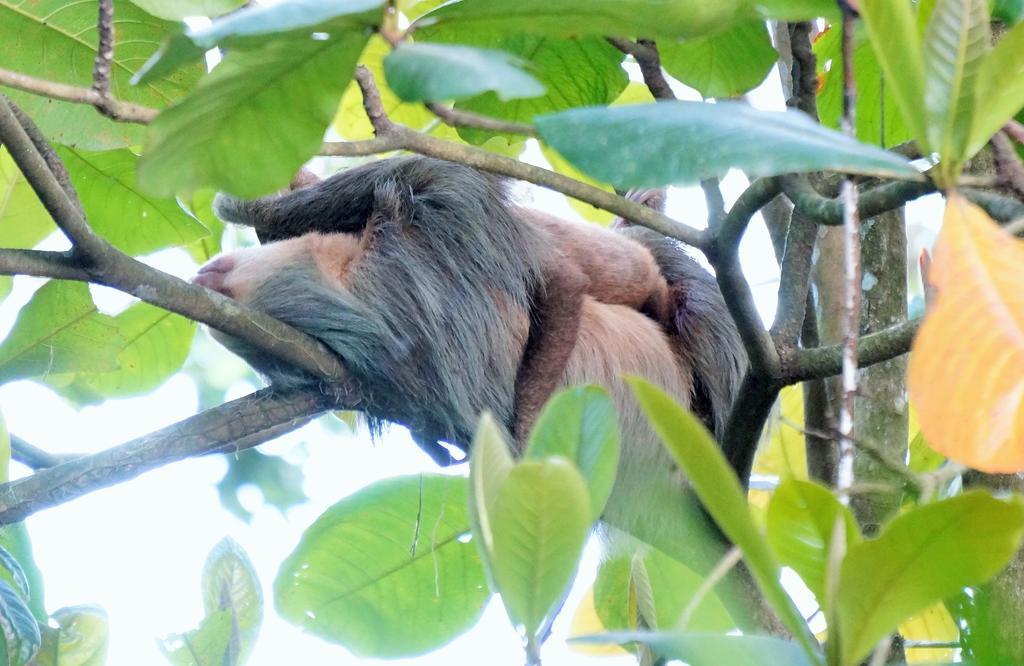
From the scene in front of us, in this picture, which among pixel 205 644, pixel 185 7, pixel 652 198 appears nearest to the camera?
pixel 205 644

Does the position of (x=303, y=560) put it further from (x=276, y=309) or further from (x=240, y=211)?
(x=240, y=211)

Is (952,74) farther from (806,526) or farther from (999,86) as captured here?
(806,526)

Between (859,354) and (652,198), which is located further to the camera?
(652,198)

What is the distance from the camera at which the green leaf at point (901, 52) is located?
0.82 meters

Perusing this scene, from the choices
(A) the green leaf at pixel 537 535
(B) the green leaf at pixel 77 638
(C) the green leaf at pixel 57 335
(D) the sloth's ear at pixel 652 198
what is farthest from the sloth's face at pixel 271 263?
(A) the green leaf at pixel 537 535

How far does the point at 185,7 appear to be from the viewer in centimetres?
163

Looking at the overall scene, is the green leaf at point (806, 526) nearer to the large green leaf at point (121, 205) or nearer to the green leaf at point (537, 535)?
the green leaf at point (537, 535)

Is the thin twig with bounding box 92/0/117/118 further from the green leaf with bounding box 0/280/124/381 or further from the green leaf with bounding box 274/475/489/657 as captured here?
the green leaf with bounding box 274/475/489/657

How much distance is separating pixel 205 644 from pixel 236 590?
15cm

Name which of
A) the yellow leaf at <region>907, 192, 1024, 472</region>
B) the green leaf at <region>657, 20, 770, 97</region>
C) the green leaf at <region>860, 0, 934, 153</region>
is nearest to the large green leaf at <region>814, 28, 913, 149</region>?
the green leaf at <region>657, 20, 770, 97</region>

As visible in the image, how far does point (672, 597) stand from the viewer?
2176 millimetres

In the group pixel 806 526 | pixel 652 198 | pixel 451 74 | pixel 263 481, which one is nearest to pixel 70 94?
pixel 451 74

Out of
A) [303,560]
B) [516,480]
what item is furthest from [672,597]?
[516,480]

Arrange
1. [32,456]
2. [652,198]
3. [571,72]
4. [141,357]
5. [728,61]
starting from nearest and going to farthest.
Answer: [728,61] < [571,72] < [32,456] < [141,357] < [652,198]
